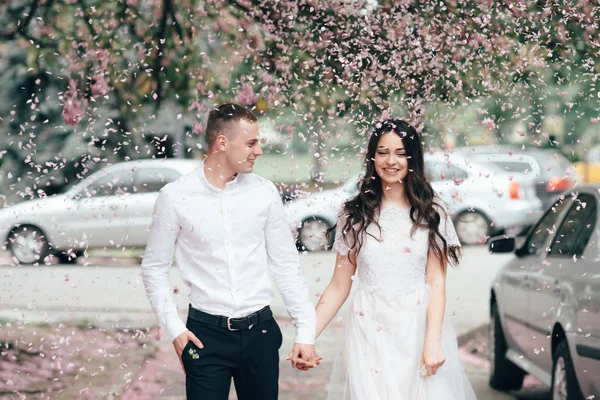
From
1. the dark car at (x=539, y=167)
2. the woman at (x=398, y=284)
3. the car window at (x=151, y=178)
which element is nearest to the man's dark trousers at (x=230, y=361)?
the woman at (x=398, y=284)

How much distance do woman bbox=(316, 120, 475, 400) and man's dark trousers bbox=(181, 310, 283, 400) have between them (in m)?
0.51

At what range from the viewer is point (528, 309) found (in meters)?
7.33

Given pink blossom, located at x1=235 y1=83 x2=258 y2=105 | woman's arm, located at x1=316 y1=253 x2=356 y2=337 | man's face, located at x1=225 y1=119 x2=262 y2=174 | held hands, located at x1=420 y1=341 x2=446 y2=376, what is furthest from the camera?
pink blossom, located at x1=235 y1=83 x2=258 y2=105

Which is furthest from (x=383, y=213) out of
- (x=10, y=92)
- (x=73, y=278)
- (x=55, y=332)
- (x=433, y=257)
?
(x=73, y=278)

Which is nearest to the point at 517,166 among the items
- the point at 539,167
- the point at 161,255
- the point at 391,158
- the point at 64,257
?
the point at 539,167

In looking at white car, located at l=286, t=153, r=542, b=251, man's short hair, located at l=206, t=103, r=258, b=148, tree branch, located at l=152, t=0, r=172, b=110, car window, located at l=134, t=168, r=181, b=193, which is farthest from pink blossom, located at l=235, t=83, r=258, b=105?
white car, located at l=286, t=153, r=542, b=251

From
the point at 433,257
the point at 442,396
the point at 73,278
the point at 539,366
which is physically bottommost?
the point at 73,278

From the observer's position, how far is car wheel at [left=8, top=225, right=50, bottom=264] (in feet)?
59.5

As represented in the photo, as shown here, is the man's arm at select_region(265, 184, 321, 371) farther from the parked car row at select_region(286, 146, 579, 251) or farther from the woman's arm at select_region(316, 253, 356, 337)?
the parked car row at select_region(286, 146, 579, 251)

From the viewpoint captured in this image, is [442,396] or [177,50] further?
[177,50]

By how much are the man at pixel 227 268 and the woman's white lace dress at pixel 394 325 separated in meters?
0.39

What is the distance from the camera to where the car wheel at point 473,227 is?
19.0m

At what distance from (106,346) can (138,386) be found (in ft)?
6.88

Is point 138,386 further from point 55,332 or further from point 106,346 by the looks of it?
point 55,332
